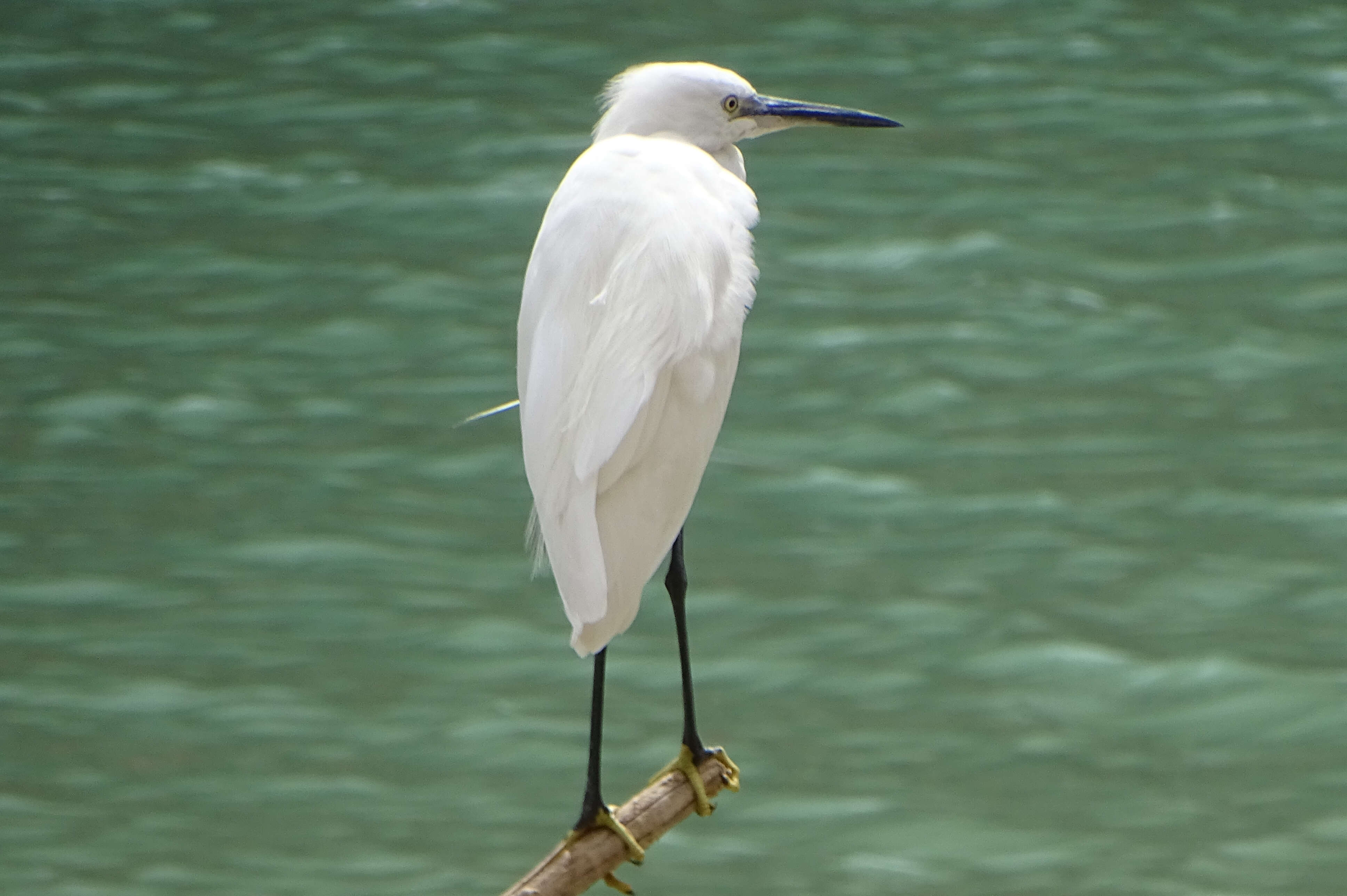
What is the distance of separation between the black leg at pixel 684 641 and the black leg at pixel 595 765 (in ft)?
0.31

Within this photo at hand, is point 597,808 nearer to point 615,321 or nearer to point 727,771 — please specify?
point 727,771

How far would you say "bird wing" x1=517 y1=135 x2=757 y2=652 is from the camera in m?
1.88

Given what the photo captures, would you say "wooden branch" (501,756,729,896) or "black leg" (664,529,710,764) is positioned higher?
"black leg" (664,529,710,764)

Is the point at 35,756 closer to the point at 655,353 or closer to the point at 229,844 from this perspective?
the point at 229,844

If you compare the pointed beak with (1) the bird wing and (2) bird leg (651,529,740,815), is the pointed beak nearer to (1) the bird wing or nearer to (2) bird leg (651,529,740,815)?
(1) the bird wing

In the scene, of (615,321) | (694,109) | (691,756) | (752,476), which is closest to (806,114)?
(694,109)

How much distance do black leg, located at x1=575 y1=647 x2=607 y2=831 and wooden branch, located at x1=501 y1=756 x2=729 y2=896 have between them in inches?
0.9

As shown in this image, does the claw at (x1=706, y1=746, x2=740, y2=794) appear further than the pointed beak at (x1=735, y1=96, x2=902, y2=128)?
No

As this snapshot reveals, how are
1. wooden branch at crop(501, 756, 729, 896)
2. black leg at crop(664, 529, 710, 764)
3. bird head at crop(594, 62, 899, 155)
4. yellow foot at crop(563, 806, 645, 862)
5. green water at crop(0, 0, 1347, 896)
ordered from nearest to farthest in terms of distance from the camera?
wooden branch at crop(501, 756, 729, 896) < yellow foot at crop(563, 806, 645, 862) < black leg at crop(664, 529, 710, 764) < bird head at crop(594, 62, 899, 155) < green water at crop(0, 0, 1347, 896)

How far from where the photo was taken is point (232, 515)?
4.49 meters

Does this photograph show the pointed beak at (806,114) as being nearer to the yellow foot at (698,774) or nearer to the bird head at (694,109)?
the bird head at (694,109)

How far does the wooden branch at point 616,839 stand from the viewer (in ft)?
6.00

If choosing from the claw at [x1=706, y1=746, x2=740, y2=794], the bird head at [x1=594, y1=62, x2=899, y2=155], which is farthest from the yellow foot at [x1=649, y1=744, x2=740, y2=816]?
the bird head at [x1=594, y1=62, x2=899, y2=155]

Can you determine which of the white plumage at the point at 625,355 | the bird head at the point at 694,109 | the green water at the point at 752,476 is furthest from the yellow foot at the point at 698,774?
the green water at the point at 752,476
